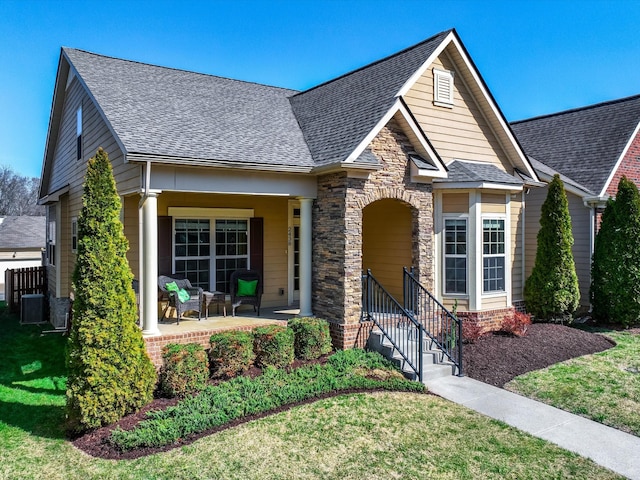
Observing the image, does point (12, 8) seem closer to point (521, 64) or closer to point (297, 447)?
point (297, 447)

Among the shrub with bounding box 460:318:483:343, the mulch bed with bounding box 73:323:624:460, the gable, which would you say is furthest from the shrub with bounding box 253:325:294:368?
the gable

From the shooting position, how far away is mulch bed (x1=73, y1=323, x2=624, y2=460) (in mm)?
6070

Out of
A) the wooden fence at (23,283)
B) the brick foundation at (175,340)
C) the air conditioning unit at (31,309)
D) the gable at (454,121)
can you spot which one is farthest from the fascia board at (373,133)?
the wooden fence at (23,283)

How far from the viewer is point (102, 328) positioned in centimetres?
659

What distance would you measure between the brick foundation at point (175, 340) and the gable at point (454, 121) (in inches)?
261

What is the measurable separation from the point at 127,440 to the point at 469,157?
10.2 meters

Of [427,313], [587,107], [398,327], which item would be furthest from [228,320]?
[587,107]

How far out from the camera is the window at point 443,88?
1170 centimetres

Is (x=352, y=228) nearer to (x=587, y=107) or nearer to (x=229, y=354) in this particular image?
(x=229, y=354)

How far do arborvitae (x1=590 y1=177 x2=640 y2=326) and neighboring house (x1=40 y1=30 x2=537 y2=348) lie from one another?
2.34 meters

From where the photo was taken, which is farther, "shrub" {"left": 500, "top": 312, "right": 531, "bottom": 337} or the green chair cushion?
the green chair cushion

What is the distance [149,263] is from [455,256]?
6.93 meters

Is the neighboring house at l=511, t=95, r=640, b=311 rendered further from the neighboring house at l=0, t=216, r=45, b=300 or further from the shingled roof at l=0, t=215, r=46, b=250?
the shingled roof at l=0, t=215, r=46, b=250

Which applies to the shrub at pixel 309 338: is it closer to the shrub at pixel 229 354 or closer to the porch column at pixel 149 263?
the shrub at pixel 229 354
